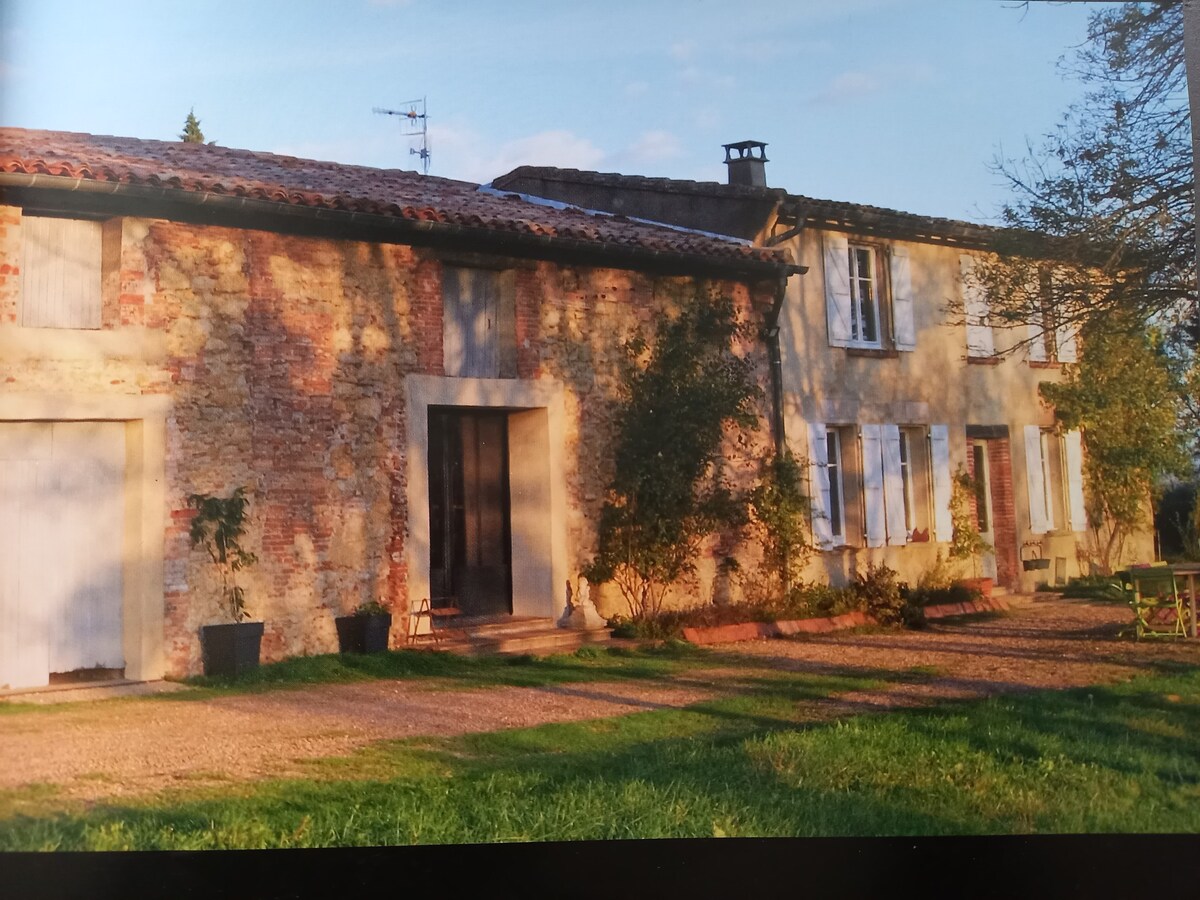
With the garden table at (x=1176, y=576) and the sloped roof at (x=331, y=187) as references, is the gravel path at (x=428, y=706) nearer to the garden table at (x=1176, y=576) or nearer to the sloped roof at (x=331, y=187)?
the garden table at (x=1176, y=576)

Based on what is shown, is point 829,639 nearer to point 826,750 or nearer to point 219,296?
point 826,750

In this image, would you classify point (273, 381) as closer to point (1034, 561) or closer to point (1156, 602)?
point (1156, 602)

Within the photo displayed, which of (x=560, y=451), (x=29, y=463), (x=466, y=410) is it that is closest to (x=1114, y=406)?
(x=560, y=451)

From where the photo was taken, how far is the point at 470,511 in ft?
32.6

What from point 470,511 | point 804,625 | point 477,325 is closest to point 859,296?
point 804,625

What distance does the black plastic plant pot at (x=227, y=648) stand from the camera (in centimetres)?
784

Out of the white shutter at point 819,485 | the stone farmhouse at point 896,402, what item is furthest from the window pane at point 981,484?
the white shutter at point 819,485

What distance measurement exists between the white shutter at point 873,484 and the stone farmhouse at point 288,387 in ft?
6.88

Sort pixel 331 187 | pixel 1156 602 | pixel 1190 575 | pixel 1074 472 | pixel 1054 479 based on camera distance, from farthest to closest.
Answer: pixel 1054 479
pixel 1074 472
pixel 331 187
pixel 1156 602
pixel 1190 575

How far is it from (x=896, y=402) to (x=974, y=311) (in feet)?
5.72

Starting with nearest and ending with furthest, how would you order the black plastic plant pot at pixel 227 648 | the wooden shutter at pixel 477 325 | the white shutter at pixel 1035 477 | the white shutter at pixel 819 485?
the black plastic plant pot at pixel 227 648
the wooden shutter at pixel 477 325
the white shutter at pixel 819 485
the white shutter at pixel 1035 477

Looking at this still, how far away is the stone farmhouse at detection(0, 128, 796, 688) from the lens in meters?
7.46

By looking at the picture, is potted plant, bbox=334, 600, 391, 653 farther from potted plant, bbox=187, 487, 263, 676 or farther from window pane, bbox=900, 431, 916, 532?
window pane, bbox=900, 431, 916, 532

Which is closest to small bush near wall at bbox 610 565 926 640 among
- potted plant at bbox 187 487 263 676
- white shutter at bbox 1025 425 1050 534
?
white shutter at bbox 1025 425 1050 534
